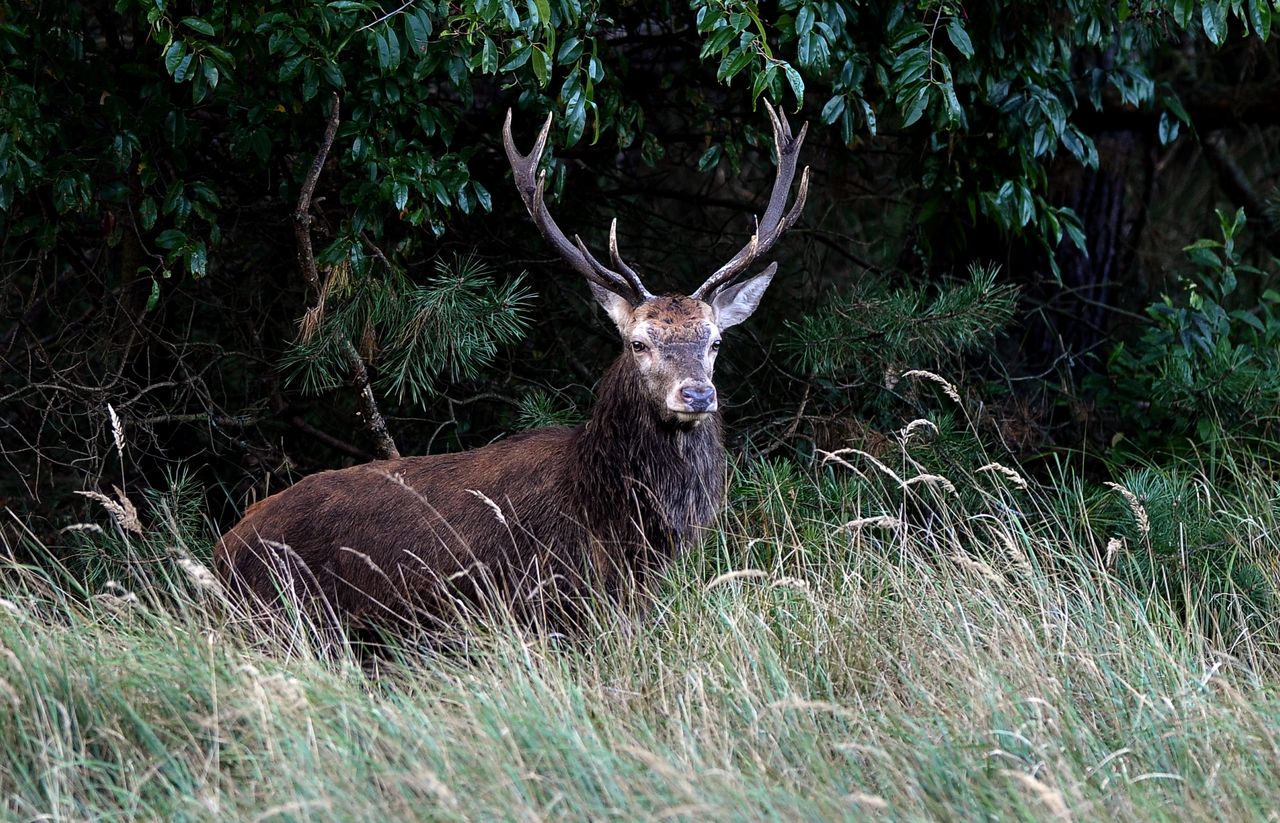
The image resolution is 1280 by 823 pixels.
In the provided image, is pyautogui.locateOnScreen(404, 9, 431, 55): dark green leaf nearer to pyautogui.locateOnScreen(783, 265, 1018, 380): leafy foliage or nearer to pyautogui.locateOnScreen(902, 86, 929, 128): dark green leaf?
pyautogui.locateOnScreen(902, 86, 929, 128): dark green leaf

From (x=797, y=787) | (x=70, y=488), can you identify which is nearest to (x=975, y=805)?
(x=797, y=787)

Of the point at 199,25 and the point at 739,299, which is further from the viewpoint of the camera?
the point at 739,299

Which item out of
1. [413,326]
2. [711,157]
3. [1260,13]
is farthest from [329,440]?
[1260,13]

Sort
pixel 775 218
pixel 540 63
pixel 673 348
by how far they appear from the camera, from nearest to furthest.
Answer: pixel 540 63, pixel 673 348, pixel 775 218

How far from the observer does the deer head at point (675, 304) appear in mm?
4668

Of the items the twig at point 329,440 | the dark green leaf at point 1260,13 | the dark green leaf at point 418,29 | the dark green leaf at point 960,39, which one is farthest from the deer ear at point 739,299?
the twig at point 329,440

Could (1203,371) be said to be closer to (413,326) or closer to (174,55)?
(413,326)

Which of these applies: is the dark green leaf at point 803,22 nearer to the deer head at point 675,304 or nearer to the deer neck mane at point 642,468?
the deer head at point 675,304

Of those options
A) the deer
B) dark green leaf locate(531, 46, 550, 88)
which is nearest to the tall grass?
the deer

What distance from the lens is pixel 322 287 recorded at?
557 cm

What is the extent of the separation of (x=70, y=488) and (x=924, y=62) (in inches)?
157

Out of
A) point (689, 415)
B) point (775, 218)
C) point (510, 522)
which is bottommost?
point (510, 522)

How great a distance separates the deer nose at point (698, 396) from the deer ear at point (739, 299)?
635 millimetres

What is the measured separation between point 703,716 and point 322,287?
2.84 meters
